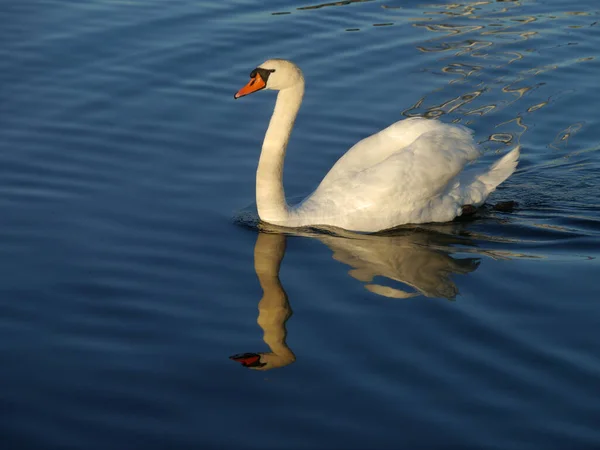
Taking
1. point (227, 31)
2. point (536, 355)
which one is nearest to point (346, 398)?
point (536, 355)

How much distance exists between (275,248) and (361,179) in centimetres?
115

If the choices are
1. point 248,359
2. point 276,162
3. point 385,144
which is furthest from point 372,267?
point 248,359

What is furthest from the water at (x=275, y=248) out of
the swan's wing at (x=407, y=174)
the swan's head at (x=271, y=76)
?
the swan's head at (x=271, y=76)

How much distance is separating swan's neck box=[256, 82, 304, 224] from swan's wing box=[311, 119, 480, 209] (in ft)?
1.29

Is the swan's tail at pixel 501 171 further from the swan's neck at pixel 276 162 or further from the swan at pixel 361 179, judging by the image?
the swan's neck at pixel 276 162

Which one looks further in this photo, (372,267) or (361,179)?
(361,179)

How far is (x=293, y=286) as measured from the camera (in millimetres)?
8258

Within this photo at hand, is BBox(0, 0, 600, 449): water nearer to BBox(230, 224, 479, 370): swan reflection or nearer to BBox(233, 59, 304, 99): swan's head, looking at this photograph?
BBox(230, 224, 479, 370): swan reflection

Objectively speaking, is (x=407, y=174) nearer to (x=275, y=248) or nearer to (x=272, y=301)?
(x=275, y=248)

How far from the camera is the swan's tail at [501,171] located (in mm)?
10367

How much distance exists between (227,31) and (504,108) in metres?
4.07

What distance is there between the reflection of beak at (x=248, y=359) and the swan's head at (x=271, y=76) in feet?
9.80

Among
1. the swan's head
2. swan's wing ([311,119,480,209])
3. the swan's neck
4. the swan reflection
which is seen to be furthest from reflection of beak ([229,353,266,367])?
the swan's head

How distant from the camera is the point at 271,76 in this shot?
944 cm
